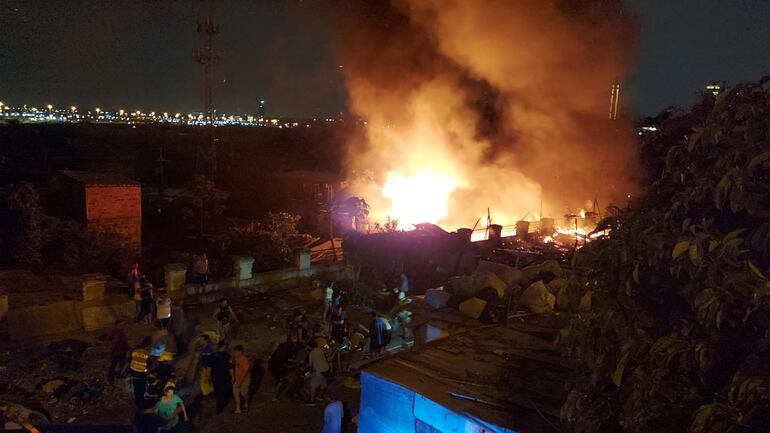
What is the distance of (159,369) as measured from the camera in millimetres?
6449

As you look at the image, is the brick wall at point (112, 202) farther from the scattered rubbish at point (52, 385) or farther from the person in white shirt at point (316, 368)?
the person in white shirt at point (316, 368)

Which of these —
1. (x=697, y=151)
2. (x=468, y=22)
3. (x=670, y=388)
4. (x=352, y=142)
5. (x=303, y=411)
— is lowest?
(x=303, y=411)

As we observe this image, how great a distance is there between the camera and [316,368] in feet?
24.0

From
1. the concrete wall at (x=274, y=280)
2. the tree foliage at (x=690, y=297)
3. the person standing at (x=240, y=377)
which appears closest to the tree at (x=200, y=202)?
the concrete wall at (x=274, y=280)

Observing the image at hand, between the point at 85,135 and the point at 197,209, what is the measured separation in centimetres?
4991

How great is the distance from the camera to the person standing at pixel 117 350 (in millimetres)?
7457

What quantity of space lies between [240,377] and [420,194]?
21274mm

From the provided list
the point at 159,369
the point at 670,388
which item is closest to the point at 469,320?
the point at 159,369

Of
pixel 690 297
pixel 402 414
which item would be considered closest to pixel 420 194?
pixel 402 414

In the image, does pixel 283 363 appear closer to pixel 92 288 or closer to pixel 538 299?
pixel 538 299

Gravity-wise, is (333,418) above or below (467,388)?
below

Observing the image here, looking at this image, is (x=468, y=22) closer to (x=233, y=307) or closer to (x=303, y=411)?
(x=233, y=307)

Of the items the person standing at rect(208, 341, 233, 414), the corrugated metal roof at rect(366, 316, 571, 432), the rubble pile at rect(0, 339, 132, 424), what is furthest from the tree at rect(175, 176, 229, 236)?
the corrugated metal roof at rect(366, 316, 571, 432)

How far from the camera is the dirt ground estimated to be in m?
7.01
